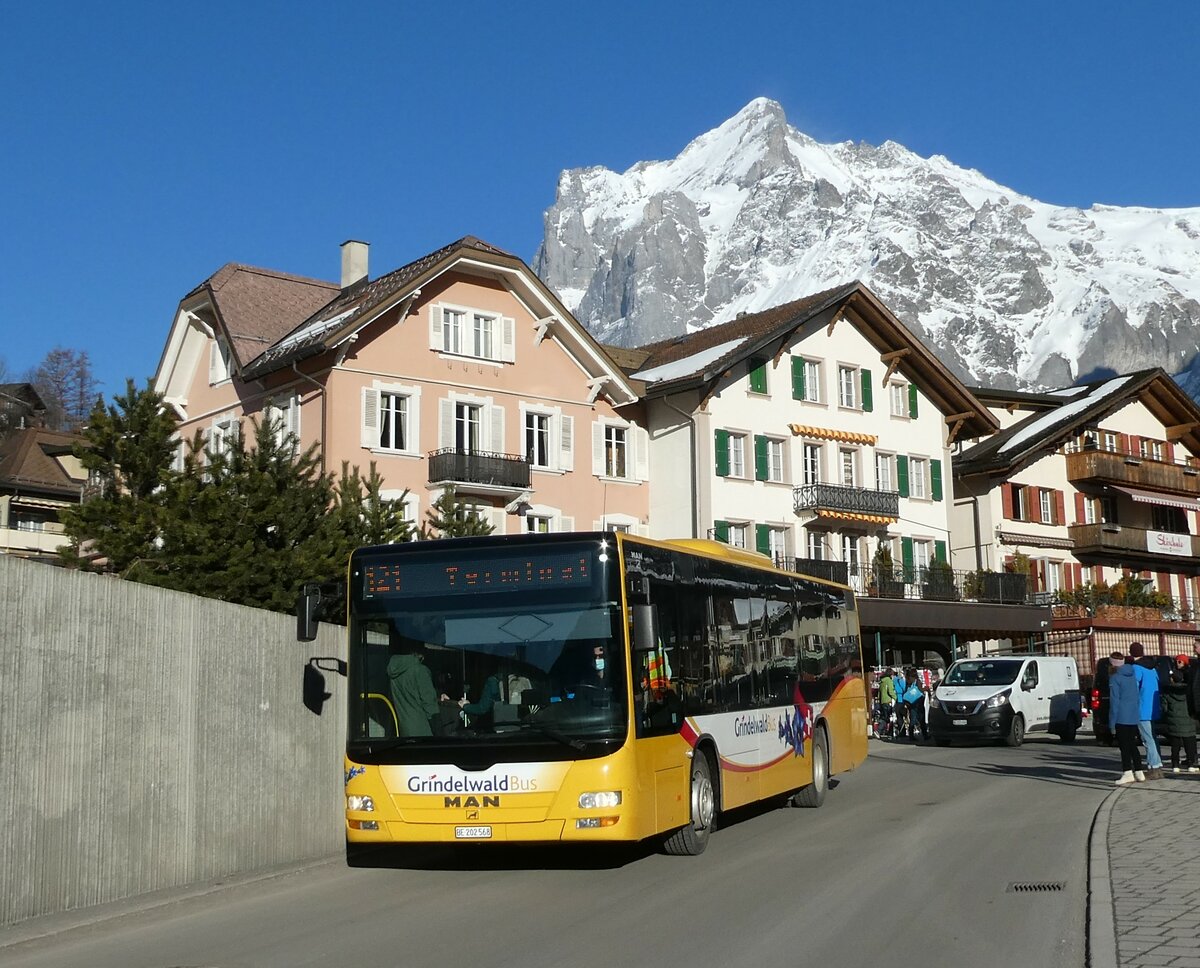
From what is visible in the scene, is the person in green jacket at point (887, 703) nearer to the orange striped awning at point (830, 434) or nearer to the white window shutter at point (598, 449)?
the white window shutter at point (598, 449)

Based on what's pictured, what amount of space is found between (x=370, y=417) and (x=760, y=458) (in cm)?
1395

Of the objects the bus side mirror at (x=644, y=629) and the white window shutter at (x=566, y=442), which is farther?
the white window shutter at (x=566, y=442)

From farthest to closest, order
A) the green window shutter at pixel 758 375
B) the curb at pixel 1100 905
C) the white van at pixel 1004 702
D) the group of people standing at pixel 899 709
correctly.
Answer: the green window shutter at pixel 758 375 < the group of people standing at pixel 899 709 < the white van at pixel 1004 702 < the curb at pixel 1100 905

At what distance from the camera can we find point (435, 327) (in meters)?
41.5

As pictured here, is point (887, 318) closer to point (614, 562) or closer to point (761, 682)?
point (761, 682)

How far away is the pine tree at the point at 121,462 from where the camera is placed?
2309 centimetres

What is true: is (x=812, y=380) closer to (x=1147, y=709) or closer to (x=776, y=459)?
(x=776, y=459)

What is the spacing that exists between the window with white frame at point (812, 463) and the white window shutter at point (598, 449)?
24.8ft

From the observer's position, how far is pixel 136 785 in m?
12.2

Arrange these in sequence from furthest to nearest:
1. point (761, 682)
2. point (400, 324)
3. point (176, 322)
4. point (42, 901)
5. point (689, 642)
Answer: point (176, 322)
point (400, 324)
point (761, 682)
point (689, 642)
point (42, 901)

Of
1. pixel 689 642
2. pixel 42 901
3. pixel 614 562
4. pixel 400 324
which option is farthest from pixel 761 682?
pixel 400 324

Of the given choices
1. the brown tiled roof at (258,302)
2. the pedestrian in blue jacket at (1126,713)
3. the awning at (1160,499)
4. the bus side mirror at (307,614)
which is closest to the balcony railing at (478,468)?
the brown tiled roof at (258,302)

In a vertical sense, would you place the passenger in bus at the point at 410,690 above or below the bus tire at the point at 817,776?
above

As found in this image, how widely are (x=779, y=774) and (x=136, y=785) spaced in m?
7.70
